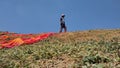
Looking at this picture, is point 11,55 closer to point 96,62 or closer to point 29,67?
point 29,67

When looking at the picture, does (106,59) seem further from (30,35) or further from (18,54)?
(30,35)

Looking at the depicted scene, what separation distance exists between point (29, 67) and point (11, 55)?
451cm

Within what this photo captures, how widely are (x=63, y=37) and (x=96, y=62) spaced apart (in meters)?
15.5

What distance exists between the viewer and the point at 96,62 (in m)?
18.9

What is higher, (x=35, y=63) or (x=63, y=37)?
(x=63, y=37)

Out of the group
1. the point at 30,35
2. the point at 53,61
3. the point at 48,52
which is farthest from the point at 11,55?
the point at 30,35

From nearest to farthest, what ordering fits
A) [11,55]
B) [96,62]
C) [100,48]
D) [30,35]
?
[96,62], [100,48], [11,55], [30,35]

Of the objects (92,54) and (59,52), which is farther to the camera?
(59,52)

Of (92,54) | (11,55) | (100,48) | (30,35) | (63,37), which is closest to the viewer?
(92,54)

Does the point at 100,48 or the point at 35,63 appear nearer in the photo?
the point at 35,63

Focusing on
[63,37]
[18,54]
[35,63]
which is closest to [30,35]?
[63,37]

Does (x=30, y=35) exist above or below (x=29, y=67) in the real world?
above

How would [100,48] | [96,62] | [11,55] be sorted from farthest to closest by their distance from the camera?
[11,55] < [100,48] < [96,62]

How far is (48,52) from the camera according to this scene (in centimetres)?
2297
